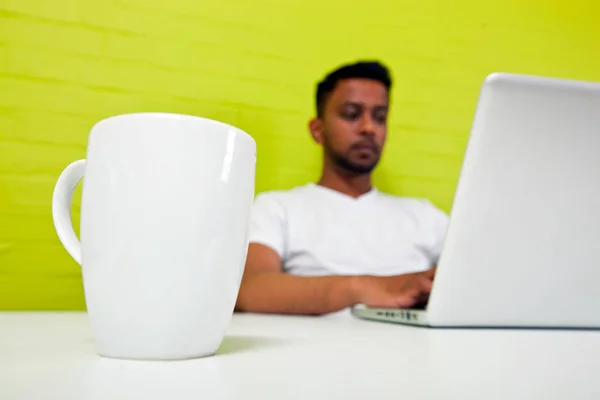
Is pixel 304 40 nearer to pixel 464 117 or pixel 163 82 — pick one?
pixel 163 82

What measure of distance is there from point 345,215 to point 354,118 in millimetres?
267

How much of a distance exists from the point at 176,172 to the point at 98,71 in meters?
1.12

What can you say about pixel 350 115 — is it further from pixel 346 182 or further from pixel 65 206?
pixel 65 206

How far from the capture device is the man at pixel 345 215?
1.32 meters

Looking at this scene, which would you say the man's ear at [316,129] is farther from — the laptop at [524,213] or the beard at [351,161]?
the laptop at [524,213]

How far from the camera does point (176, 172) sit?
342 mm

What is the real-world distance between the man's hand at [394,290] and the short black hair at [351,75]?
68 cm

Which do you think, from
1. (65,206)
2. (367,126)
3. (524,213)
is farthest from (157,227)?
(367,126)

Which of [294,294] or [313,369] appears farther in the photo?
[294,294]

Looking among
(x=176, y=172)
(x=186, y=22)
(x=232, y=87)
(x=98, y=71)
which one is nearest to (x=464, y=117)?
(x=232, y=87)

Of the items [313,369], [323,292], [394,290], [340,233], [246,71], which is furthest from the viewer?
[246,71]

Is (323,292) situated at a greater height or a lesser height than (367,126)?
lesser

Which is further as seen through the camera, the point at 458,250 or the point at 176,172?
the point at 458,250

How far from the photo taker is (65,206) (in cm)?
41
